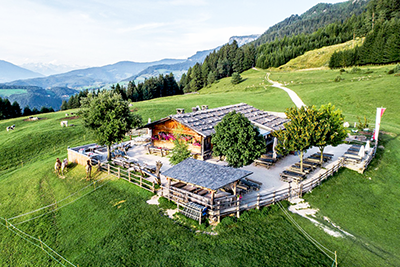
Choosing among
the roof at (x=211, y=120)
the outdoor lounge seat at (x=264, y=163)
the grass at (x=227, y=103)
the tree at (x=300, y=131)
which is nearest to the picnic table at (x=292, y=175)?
the tree at (x=300, y=131)

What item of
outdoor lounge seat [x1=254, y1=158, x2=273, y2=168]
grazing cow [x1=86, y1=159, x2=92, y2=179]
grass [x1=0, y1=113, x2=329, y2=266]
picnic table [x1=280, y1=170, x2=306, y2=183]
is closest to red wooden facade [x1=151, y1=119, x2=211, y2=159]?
outdoor lounge seat [x1=254, y1=158, x2=273, y2=168]

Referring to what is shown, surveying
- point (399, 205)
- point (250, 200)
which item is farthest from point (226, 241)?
point (399, 205)

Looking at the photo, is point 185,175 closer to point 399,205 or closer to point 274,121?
point 399,205

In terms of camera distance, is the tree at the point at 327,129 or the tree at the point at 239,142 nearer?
the tree at the point at 239,142

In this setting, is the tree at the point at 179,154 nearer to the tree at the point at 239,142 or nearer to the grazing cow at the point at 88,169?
the tree at the point at 239,142

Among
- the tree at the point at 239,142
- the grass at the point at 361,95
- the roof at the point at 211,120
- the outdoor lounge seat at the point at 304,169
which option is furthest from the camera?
the grass at the point at 361,95

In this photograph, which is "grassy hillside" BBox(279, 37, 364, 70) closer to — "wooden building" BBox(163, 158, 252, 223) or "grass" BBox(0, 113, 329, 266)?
"wooden building" BBox(163, 158, 252, 223)
